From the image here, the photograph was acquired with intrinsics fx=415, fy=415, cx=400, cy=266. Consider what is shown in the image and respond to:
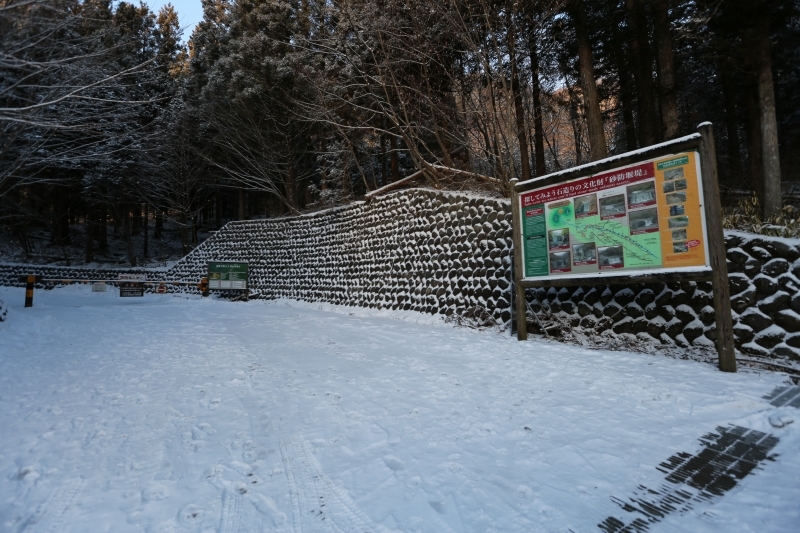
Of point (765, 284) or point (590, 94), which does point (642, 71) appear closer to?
point (590, 94)

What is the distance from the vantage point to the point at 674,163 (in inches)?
199

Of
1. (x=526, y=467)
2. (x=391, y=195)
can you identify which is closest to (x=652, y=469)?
(x=526, y=467)

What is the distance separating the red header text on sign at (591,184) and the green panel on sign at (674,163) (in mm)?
114

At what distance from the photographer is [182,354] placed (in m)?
6.39

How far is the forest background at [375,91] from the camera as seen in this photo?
7816mm

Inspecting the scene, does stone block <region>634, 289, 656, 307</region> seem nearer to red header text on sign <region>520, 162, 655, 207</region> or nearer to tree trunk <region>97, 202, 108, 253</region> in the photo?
red header text on sign <region>520, 162, 655, 207</region>

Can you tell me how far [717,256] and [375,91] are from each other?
11998mm

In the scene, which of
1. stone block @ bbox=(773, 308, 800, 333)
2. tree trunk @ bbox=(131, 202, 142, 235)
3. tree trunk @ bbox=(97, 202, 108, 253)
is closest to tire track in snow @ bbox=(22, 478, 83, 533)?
stone block @ bbox=(773, 308, 800, 333)

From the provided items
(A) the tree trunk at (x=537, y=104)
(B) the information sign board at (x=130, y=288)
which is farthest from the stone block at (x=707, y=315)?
(B) the information sign board at (x=130, y=288)

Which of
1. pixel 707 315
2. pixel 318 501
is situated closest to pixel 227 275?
pixel 318 501

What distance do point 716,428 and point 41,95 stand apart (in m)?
11.0

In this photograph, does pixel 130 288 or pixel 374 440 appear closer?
pixel 374 440

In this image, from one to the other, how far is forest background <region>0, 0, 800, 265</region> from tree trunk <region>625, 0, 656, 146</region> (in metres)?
0.06

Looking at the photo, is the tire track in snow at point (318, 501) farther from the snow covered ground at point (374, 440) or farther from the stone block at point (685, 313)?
the stone block at point (685, 313)
